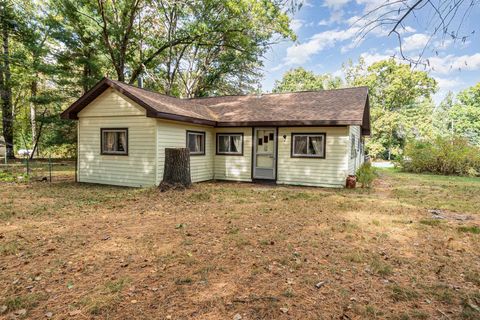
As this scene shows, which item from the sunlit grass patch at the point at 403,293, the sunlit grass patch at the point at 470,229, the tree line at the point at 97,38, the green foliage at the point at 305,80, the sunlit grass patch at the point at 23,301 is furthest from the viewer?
the green foliage at the point at 305,80

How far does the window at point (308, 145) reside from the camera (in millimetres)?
10398

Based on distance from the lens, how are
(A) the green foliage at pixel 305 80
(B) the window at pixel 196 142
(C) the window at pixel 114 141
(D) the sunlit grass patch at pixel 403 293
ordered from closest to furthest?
(D) the sunlit grass patch at pixel 403 293 → (C) the window at pixel 114 141 → (B) the window at pixel 196 142 → (A) the green foliage at pixel 305 80

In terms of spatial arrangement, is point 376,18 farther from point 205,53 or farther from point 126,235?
point 205,53

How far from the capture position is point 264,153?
11391mm

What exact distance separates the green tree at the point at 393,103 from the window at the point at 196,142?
854 inches

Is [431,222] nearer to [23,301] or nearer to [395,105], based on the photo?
[23,301]

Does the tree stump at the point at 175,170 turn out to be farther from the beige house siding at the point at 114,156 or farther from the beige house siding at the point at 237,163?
the beige house siding at the point at 237,163

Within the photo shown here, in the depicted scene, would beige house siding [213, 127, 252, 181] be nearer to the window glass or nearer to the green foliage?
the window glass

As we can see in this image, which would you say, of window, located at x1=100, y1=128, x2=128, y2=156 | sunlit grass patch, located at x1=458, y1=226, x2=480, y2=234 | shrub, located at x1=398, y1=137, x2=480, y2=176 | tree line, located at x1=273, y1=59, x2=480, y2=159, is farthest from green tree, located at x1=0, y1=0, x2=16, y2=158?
tree line, located at x1=273, y1=59, x2=480, y2=159

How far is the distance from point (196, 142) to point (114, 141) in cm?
292

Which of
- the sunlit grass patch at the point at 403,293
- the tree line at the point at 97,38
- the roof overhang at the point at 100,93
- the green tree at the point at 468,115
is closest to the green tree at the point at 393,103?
the green tree at the point at 468,115

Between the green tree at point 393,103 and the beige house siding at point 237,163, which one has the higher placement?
the green tree at point 393,103

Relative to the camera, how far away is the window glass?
9955 mm

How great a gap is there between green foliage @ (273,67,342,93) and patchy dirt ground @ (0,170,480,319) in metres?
34.9
